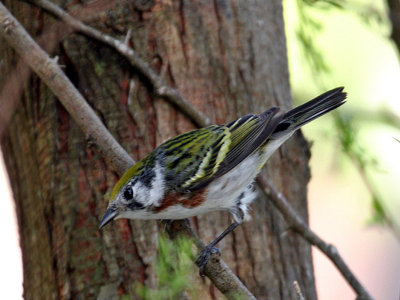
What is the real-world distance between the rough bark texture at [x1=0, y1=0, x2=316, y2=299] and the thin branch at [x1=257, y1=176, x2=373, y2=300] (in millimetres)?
67

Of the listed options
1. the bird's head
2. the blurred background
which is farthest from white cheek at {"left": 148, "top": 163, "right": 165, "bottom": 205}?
the blurred background

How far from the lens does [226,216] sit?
3.44m

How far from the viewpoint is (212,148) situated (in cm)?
350

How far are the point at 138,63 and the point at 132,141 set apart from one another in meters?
0.45

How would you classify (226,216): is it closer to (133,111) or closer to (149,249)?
(149,249)

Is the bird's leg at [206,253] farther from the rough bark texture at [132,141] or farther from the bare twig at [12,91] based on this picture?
the bare twig at [12,91]

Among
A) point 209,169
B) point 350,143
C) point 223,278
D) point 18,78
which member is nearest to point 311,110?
point 350,143

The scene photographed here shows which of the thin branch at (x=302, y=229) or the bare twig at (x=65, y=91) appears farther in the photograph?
the thin branch at (x=302, y=229)

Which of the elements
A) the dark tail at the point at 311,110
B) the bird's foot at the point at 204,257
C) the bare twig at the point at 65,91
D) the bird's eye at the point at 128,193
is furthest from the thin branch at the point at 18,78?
the bird's foot at the point at 204,257

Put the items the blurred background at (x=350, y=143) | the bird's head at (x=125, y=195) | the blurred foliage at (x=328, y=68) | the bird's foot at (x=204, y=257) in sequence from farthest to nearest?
the blurred background at (x=350, y=143) < the blurred foliage at (x=328, y=68) < the bird's head at (x=125, y=195) < the bird's foot at (x=204, y=257)

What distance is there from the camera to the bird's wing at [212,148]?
3.29 metres

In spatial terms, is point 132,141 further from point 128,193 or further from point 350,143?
point 350,143

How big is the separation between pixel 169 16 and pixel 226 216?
4.00 feet

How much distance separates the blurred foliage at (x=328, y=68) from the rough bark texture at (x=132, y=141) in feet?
1.30
